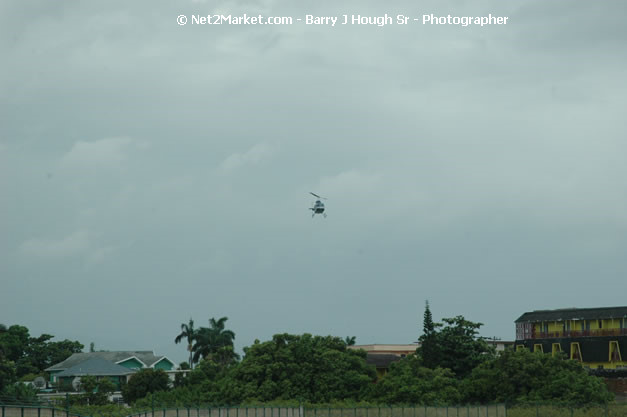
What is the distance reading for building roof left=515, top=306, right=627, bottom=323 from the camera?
84.8 meters

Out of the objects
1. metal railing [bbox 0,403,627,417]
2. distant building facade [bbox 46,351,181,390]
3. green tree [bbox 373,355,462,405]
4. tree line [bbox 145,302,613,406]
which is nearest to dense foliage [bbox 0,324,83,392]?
distant building facade [bbox 46,351,181,390]

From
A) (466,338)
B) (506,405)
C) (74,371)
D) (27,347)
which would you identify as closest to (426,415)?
(506,405)

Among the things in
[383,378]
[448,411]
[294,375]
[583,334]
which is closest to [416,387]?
[383,378]

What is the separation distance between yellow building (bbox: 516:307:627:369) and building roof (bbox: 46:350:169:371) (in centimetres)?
4725

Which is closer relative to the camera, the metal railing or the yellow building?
the metal railing

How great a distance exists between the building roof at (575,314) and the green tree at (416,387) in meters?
22.8

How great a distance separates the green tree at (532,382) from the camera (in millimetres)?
63969

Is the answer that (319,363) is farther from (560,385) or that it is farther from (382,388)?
(560,385)

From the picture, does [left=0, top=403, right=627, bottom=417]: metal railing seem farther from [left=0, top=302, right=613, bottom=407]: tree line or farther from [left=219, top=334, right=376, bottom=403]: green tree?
[left=219, top=334, right=376, bottom=403]: green tree

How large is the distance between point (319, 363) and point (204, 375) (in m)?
12.4

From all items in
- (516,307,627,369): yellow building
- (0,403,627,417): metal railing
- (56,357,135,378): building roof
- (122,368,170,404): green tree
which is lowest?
(0,403,627,417): metal railing

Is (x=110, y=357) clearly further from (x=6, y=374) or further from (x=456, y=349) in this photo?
(x=456, y=349)

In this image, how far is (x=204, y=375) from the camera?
77688mm

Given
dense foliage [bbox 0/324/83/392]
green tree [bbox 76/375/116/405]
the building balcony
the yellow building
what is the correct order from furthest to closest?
dense foliage [bbox 0/324/83/392] < the building balcony < the yellow building < green tree [bbox 76/375/116/405]
